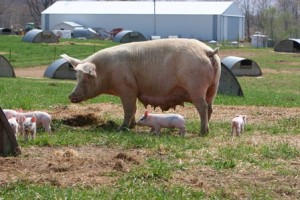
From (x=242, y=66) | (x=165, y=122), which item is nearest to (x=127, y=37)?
(x=242, y=66)

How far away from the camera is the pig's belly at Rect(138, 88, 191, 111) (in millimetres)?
13812

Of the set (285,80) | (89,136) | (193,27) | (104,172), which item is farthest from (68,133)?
(193,27)

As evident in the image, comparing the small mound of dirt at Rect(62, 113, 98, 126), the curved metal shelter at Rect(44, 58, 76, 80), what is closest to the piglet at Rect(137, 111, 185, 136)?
the small mound of dirt at Rect(62, 113, 98, 126)

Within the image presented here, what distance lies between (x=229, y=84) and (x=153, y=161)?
14.1 m

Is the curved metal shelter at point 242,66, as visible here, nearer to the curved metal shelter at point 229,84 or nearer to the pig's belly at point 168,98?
the curved metal shelter at point 229,84

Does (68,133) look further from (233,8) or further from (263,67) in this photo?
(233,8)

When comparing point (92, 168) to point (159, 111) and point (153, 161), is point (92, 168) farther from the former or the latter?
point (159, 111)

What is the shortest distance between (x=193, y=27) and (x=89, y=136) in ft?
237

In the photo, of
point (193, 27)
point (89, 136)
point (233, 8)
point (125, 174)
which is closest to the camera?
point (125, 174)

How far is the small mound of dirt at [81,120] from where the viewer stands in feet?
46.2

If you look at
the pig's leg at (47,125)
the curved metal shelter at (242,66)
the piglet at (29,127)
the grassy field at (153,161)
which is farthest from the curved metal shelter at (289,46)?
the piglet at (29,127)

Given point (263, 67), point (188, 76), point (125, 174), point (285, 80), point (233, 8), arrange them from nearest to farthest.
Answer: point (125, 174) < point (188, 76) < point (285, 80) < point (263, 67) < point (233, 8)

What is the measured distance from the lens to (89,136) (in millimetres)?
12141

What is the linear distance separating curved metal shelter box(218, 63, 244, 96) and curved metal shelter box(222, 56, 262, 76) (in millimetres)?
11318
